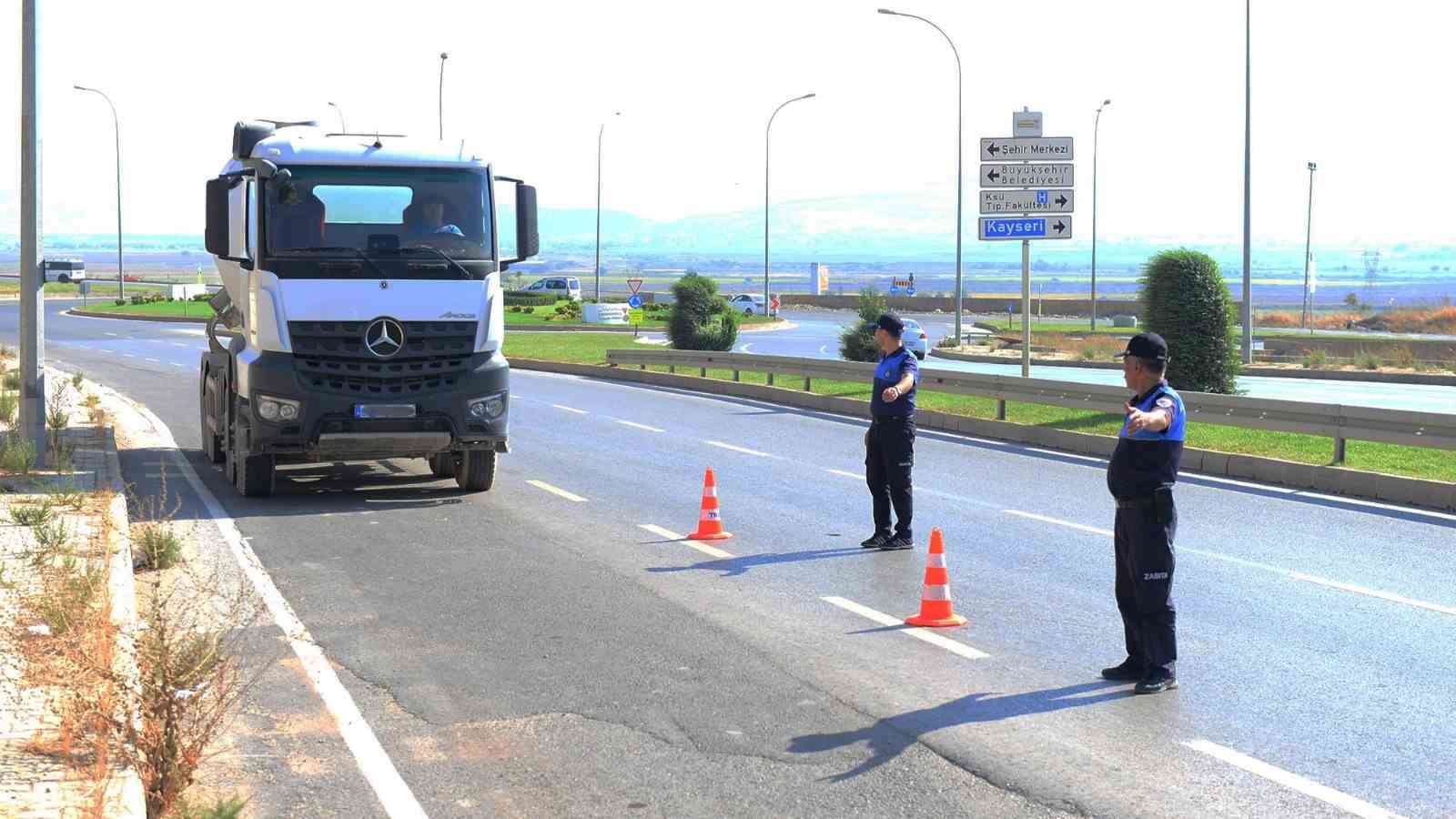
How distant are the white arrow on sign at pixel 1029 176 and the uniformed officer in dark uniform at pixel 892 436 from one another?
537 inches

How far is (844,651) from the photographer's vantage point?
8.65 metres

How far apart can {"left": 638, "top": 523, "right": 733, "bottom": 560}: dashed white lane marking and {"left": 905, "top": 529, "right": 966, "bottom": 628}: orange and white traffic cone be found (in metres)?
2.54

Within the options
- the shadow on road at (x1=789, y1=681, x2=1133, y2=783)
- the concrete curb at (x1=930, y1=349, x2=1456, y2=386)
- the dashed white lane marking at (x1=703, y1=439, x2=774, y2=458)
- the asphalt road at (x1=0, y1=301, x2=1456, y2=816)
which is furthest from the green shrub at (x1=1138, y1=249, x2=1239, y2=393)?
the shadow on road at (x1=789, y1=681, x2=1133, y2=783)

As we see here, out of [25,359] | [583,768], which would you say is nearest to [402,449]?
[25,359]

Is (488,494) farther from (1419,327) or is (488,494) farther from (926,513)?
(1419,327)

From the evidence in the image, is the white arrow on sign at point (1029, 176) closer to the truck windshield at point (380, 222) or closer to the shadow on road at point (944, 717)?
the truck windshield at point (380, 222)

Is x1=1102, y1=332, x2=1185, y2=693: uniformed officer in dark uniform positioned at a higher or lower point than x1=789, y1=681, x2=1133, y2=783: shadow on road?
higher

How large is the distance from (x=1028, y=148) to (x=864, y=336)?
9.53 meters

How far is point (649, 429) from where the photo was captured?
72.2ft

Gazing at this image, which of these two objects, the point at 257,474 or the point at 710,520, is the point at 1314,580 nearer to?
the point at 710,520

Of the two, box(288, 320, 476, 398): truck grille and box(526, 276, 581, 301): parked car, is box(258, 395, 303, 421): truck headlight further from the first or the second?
box(526, 276, 581, 301): parked car

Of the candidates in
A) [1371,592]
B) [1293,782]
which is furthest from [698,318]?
[1293,782]

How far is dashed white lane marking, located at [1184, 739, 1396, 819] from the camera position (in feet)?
19.4

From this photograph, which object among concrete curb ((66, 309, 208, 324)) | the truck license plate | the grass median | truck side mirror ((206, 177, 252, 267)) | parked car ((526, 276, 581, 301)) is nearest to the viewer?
the truck license plate
